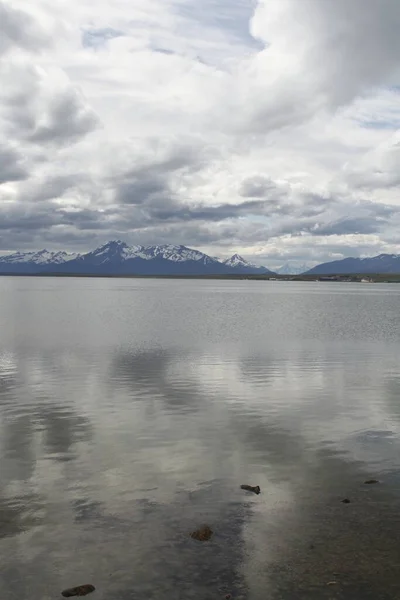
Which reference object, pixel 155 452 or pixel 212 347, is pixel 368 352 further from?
pixel 155 452

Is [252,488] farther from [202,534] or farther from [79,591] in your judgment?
[79,591]

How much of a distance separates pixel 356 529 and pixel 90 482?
9279mm

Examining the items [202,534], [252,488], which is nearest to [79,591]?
[202,534]

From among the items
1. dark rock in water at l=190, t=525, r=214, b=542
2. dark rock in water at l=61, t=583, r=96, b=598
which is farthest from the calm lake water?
dark rock in water at l=61, t=583, r=96, b=598

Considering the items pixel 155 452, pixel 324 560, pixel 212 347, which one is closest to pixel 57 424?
pixel 155 452

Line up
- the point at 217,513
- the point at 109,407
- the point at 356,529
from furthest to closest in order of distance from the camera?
the point at 109,407, the point at 217,513, the point at 356,529

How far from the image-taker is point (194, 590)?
13078mm

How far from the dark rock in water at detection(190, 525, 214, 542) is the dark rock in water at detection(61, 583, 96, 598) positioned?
Answer: 3484 millimetres

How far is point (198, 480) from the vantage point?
20.2 meters

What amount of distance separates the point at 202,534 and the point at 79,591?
3.99 metres

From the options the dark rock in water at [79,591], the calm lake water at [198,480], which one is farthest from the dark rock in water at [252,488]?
the dark rock in water at [79,591]

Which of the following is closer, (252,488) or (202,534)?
(202,534)

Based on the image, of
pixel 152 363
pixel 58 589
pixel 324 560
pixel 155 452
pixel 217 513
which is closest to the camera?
pixel 58 589

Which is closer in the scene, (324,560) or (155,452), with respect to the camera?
(324,560)
